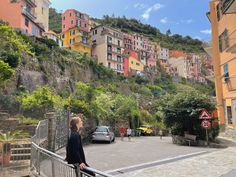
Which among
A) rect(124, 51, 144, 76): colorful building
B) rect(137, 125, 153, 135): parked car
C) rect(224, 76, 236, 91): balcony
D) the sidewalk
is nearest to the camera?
the sidewalk

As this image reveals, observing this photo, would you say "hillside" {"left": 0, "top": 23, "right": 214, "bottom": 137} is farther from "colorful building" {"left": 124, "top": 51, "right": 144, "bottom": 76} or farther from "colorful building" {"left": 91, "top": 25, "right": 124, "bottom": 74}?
"colorful building" {"left": 124, "top": 51, "right": 144, "bottom": 76}

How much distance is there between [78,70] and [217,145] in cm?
3492

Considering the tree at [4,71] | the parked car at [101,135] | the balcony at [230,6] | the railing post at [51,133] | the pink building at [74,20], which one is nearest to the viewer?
the railing post at [51,133]

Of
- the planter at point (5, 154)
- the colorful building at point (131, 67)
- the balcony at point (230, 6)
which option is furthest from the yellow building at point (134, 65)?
the planter at point (5, 154)

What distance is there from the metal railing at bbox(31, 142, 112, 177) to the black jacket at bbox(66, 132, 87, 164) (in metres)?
0.13

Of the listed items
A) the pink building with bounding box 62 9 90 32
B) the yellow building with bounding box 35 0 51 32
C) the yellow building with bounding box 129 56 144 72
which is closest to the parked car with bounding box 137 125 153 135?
the yellow building with bounding box 35 0 51 32

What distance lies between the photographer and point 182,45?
5738 inches

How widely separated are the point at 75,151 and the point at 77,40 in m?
76.4

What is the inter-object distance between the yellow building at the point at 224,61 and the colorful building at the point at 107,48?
51.7 m

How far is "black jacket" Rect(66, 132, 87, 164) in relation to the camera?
5.37m

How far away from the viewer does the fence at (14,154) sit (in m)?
11.3

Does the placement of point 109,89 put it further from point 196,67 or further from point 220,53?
point 196,67

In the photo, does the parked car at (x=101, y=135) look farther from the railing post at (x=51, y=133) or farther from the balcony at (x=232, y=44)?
the balcony at (x=232, y=44)

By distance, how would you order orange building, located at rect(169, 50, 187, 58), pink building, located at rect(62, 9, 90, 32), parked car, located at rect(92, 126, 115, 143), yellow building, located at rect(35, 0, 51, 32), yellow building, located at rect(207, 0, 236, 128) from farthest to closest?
1. orange building, located at rect(169, 50, 187, 58)
2. pink building, located at rect(62, 9, 90, 32)
3. yellow building, located at rect(35, 0, 51, 32)
4. yellow building, located at rect(207, 0, 236, 128)
5. parked car, located at rect(92, 126, 115, 143)
